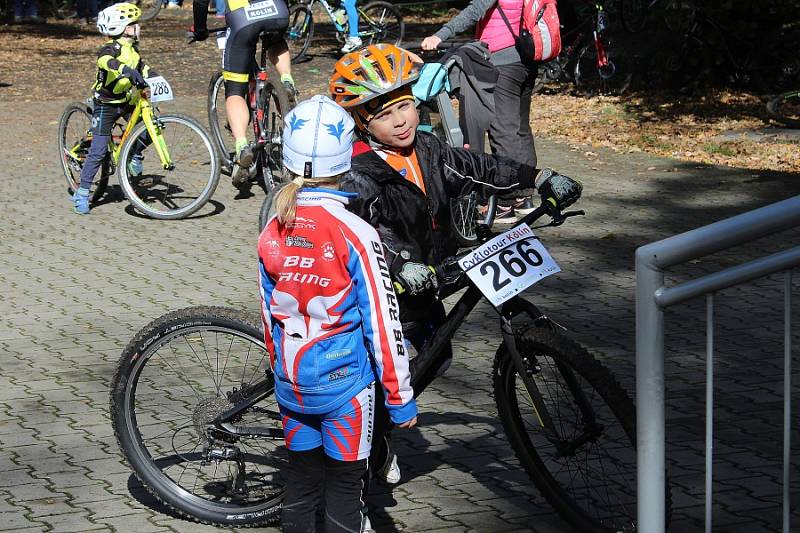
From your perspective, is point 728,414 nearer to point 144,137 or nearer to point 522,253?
point 522,253

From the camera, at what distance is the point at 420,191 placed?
14.9 feet

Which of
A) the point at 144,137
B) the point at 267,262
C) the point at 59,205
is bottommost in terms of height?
the point at 59,205

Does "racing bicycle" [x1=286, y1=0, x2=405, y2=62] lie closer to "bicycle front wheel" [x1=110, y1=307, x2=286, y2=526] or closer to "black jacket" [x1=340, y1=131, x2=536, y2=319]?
"black jacket" [x1=340, y1=131, x2=536, y2=319]

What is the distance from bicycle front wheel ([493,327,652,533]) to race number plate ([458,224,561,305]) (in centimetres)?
19

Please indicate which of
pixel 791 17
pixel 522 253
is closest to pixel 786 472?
pixel 522 253

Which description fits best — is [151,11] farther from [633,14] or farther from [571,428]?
[571,428]

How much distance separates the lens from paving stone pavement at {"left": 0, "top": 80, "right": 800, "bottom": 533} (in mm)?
4805

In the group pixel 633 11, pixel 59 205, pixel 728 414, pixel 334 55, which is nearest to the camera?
pixel 728 414

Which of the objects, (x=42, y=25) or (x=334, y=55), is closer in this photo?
(x=334, y=55)

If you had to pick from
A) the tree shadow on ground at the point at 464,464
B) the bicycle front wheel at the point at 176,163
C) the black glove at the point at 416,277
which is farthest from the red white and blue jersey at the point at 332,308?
the bicycle front wheel at the point at 176,163

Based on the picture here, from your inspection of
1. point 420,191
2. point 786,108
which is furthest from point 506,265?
point 786,108

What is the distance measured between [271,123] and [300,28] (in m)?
10.2

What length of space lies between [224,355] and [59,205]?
659 cm

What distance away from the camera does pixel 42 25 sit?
86.6 ft
